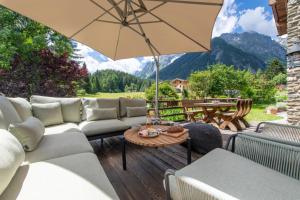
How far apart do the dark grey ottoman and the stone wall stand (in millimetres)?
1999

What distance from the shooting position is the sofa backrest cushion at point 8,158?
1.10 metres

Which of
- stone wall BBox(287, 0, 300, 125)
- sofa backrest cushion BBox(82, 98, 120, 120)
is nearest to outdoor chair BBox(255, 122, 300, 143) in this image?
stone wall BBox(287, 0, 300, 125)

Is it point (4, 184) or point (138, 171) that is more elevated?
point (4, 184)

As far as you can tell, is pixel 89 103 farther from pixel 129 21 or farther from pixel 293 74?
pixel 293 74

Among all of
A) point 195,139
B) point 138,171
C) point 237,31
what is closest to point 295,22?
point 195,139

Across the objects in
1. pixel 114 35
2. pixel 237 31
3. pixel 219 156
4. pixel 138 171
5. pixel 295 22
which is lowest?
pixel 138 171

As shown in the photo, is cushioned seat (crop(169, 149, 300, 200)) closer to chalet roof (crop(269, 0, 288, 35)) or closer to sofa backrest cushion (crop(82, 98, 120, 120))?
sofa backrest cushion (crop(82, 98, 120, 120))

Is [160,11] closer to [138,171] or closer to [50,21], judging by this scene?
[50,21]

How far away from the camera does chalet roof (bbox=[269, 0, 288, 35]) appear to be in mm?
4345

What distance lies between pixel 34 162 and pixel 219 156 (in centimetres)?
182

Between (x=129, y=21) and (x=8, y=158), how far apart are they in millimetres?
2388

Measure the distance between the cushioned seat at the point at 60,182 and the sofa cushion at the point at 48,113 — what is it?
1754 millimetres

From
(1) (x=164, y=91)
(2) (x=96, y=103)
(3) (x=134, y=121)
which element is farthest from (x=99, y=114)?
(1) (x=164, y=91)

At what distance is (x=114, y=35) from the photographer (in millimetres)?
3469
